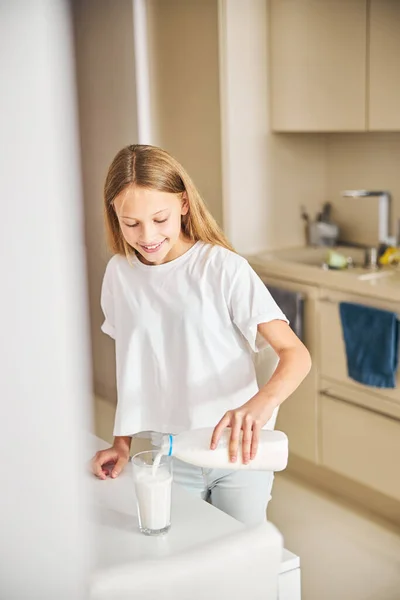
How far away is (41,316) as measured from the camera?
0.63ft

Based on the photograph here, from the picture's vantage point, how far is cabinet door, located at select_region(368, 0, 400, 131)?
2.42 metres

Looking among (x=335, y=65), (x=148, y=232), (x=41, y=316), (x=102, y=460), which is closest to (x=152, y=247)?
(x=148, y=232)

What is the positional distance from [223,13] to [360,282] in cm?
107

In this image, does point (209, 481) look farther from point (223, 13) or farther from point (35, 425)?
point (223, 13)

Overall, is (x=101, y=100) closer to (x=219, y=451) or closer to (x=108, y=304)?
(x=108, y=304)

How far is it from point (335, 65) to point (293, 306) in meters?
0.83

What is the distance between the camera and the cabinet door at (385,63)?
7.94 ft

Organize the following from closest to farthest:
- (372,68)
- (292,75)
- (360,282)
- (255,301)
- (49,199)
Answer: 1. (49,199)
2. (255,301)
3. (360,282)
4. (372,68)
5. (292,75)

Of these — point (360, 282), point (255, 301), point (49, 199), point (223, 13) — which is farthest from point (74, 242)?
point (223, 13)

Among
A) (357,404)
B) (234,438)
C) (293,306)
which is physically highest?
(234,438)

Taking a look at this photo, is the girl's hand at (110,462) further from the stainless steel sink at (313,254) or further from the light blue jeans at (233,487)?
the stainless steel sink at (313,254)

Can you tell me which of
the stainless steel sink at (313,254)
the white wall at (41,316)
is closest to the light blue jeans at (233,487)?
the white wall at (41,316)

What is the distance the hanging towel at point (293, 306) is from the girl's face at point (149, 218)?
145 cm

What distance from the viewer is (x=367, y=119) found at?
99.3 inches
